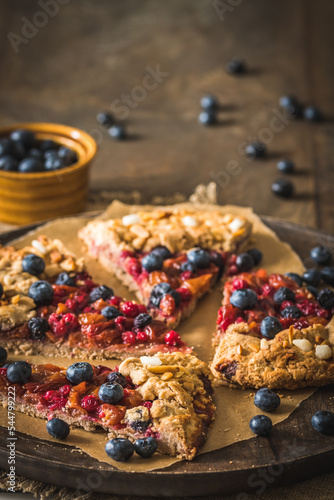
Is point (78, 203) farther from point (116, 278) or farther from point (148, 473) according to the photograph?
point (148, 473)

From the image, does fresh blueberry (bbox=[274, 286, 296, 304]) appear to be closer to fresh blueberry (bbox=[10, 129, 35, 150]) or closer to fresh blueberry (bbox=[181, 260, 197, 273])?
fresh blueberry (bbox=[181, 260, 197, 273])

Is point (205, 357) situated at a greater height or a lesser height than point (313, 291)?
lesser

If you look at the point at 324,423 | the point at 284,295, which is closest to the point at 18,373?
the point at 324,423

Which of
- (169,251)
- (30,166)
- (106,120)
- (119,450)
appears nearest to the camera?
(119,450)

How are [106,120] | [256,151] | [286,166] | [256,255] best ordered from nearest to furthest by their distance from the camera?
[256,255] < [286,166] < [256,151] < [106,120]

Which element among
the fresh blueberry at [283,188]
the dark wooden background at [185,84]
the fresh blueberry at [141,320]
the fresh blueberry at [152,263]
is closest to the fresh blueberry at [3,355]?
the fresh blueberry at [141,320]

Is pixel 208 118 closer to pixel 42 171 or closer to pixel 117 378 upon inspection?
pixel 42 171

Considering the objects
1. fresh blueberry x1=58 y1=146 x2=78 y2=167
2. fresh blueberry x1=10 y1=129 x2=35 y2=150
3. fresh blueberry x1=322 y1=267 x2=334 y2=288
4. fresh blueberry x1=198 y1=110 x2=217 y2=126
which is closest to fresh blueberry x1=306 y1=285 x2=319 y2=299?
fresh blueberry x1=322 y1=267 x2=334 y2=288

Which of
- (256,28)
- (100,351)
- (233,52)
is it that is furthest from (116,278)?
(256,28)
